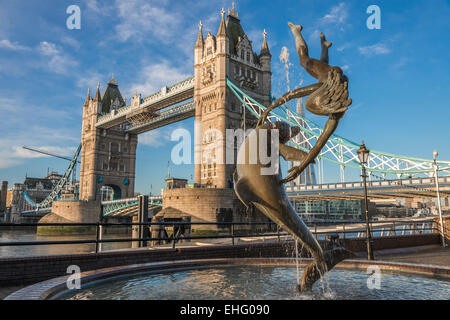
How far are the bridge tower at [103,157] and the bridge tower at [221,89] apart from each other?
27060mm

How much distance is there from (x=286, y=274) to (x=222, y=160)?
1226 inches

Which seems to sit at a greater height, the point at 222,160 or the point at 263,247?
the point at 222,160

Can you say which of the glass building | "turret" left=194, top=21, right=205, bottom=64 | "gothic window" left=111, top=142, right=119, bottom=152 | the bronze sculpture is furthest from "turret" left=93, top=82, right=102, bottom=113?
the bronze sculpture

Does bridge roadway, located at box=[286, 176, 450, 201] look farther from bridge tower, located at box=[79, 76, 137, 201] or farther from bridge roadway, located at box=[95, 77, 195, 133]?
bridge tower, located at box=[79, 76, 137, 201]

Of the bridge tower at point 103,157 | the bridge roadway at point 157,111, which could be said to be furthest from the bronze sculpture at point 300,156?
the bridge tower at point 103,157

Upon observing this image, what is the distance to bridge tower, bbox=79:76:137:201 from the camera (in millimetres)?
59719

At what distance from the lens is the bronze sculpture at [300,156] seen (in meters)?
4.01

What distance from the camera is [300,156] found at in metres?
4.54

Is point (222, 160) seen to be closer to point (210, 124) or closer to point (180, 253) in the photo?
point (210, 124)

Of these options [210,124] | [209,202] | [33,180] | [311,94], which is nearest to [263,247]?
[311,94]

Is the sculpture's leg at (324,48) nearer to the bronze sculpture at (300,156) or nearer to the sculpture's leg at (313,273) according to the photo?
the bronze sculpture at (300,156)

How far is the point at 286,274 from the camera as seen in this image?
6.01 m

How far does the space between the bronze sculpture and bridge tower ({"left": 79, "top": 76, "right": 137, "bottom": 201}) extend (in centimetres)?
5803

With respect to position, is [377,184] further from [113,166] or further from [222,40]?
[113,166]
